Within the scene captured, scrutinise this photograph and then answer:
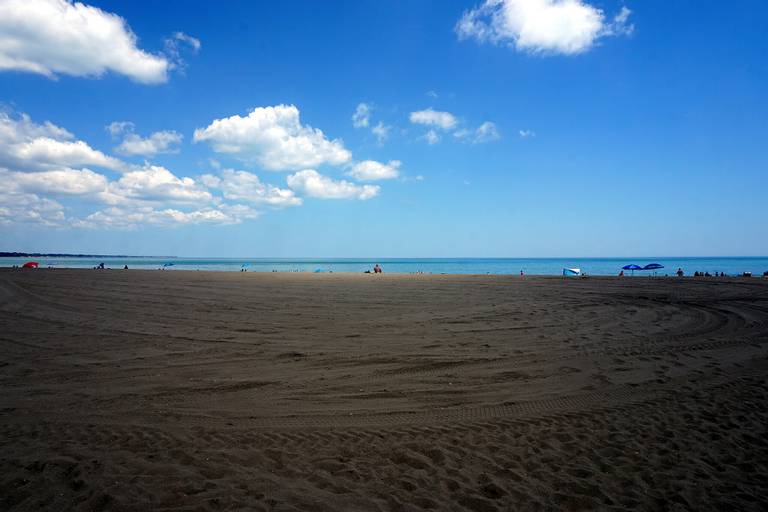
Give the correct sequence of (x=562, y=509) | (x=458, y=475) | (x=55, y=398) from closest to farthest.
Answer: (x=562, y=509)
(x=458, y=475)
(x=55, y=398)

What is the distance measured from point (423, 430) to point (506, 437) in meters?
1.12

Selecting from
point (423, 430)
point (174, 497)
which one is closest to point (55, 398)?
point (174, 497)

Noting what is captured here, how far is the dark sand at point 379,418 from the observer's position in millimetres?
4129

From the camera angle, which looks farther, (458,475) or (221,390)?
(221,390)

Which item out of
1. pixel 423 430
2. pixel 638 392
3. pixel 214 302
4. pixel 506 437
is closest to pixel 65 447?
pixel 423 430

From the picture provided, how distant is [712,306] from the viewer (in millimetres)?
17812

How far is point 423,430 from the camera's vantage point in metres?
5.53

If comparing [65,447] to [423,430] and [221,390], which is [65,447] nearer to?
[221,390]

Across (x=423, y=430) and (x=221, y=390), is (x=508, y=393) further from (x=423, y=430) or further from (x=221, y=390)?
(x=221, y=390)

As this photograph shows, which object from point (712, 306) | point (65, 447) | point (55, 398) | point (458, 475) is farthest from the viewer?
point (712, 306)

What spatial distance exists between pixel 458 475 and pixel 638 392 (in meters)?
4.60

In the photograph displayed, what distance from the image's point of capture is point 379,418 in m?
5.92

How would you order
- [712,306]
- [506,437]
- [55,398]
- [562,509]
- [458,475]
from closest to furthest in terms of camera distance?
[562,509], [458,475], [506,437], [55,398], [712,306]

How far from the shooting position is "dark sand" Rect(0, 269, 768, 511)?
413 centimetres
